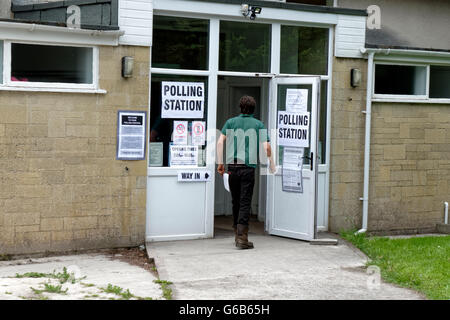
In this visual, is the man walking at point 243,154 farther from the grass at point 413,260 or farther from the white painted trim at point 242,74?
the grass at point 413,260

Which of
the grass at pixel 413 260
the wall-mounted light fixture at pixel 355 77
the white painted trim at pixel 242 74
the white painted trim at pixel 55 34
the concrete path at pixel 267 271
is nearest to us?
the concrete path at pixel 267 271

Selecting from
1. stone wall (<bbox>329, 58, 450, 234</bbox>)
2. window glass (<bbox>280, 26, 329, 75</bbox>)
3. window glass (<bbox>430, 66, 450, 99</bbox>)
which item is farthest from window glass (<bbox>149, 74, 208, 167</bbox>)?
window glass (<bbox>430, 66, 450, 99</bbox>)

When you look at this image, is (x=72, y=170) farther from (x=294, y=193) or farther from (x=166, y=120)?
(x=294, y=193)

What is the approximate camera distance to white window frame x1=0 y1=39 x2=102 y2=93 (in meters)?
8.43

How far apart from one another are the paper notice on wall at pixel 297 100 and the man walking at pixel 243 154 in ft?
2.96

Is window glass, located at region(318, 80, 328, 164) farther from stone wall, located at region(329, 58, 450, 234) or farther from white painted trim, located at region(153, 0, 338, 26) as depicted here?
white painted trim, located at region(153, 0, 338, 26)

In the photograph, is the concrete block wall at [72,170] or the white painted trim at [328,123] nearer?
the concrete block wall at [72,170]

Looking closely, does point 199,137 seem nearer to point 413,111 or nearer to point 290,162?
point 290,162

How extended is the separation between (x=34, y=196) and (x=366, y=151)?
4774mm

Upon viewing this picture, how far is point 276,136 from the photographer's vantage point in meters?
9.91

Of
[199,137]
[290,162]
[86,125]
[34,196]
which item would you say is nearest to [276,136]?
[290,162]

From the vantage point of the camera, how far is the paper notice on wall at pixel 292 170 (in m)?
9.60

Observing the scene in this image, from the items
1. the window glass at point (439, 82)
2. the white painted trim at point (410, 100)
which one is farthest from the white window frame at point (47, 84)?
the window glass at point (439, 82)

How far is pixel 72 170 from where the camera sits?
28.9ft
